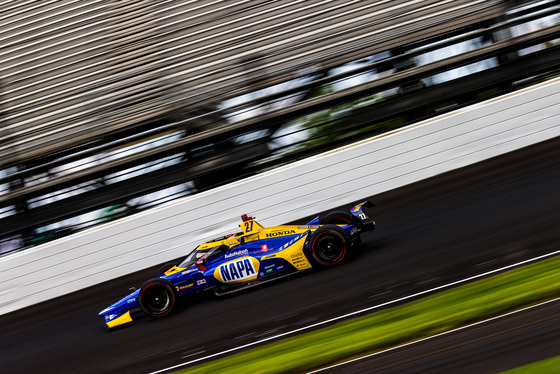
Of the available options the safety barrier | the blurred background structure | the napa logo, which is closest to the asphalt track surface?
the napa logo

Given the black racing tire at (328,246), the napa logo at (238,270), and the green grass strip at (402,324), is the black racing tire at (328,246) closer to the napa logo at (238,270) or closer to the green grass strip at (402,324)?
the napa logo at (238,270)

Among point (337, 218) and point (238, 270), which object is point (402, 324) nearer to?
point (238, 270)

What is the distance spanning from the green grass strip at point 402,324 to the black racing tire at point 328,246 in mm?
1549

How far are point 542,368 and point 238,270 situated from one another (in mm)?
4075

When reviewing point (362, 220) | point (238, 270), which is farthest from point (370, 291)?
point (238, 270)

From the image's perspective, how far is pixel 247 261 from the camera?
7215 millimetres

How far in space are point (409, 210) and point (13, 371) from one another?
5902 mm

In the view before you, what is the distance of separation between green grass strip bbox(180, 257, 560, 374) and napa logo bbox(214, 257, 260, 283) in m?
1.61

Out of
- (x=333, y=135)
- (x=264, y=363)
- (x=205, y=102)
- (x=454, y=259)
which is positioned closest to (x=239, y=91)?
(x=205, y=102)

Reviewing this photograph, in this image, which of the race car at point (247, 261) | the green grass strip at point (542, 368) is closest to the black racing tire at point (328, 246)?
the race car at point (247, 261)

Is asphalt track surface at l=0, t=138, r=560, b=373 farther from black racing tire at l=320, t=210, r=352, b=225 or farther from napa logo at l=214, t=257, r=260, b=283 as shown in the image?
black racing tire at l=320, t=210, r=352, b=225

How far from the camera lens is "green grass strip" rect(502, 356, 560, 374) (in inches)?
150

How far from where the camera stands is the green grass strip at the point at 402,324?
4.97 metres

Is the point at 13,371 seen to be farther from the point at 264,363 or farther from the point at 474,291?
the point at 474,291
